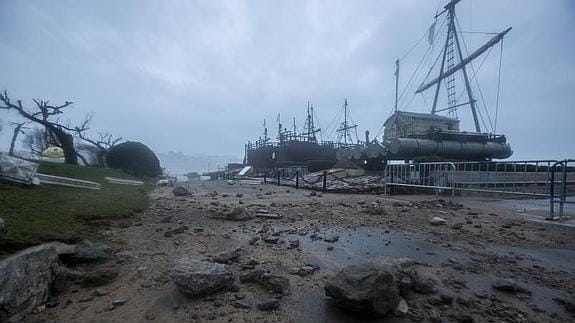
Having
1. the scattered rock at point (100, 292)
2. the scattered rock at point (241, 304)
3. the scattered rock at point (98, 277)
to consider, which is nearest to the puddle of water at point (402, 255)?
the scattered rock at point (241, 304)

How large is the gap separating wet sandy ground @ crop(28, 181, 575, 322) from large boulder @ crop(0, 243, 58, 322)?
11 cm

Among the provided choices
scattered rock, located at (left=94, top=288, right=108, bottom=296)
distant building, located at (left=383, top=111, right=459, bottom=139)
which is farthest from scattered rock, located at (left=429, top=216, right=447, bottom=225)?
distant building, located at (left=383, top=111, right=459, bottom=139)

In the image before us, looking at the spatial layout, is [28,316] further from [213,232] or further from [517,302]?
[517,302]

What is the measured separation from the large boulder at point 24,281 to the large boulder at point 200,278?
1.03 metres

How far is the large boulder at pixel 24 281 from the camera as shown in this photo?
2102 millimetres

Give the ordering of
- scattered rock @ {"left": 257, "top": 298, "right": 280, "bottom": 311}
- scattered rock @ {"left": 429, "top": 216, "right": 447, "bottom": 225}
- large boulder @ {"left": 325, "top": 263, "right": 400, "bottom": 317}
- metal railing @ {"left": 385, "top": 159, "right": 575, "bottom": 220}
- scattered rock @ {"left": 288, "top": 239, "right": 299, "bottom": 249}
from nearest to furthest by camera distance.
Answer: large boulder @ {"left": 325, "top": 263, "right": 400, "bottom": 317} < scattered rock @ {"left": 257, "top": 298, "right": 280, "bottom": 311} < scattered rock @ {"left": 288, "top": 239, "right": 299, "bottom": 249} < scattered rock @ {"left": 429, "top": 216, "right": 447, "bottom": 225} < metal railing @ {"left": 385, "top": 159, "right": 575, "bottom": 220}

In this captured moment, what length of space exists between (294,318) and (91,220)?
4.26m

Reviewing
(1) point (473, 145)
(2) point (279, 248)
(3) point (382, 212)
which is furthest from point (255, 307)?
(1) point (473, 145)

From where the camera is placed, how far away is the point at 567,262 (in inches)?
144

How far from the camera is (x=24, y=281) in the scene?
7.50 feet

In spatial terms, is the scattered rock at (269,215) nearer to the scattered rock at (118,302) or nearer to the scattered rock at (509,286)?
the scattered rock at (118,302)

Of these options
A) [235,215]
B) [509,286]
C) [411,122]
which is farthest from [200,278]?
[411,122]

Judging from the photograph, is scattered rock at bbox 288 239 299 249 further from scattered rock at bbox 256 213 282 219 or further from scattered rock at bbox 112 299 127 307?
scattered rock at bbox 112 299 127 307

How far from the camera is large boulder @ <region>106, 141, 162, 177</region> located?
21328mm
